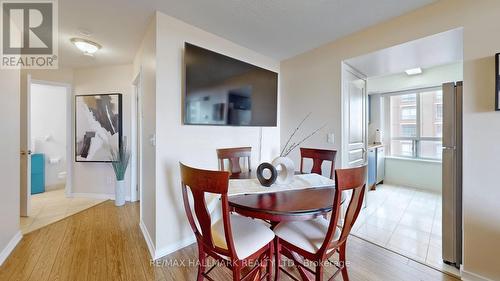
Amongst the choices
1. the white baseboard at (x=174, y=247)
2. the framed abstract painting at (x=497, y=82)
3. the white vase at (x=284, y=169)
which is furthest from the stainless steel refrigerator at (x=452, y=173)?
the white baseboard at (x=174, y=247)

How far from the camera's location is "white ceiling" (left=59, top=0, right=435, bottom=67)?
1.92 meters

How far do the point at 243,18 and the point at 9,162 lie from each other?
281cm

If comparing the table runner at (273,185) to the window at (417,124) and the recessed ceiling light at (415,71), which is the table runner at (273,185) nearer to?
the recessed ceiling light at (415,71)

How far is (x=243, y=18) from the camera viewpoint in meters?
2.18

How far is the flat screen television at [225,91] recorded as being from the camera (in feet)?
7.16

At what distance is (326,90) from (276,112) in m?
0.80

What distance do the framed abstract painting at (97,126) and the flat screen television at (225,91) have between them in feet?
7.41

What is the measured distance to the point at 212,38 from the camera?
8.23ft

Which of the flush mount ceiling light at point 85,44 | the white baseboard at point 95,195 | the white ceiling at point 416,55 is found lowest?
the white baseboard at point 95,195

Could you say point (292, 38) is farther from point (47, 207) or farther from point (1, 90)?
point (47, 207)

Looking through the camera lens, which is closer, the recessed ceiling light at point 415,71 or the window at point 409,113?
the recessed ceiling light at point 415,71

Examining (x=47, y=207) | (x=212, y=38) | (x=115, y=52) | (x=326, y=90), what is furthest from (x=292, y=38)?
(x=47, y=207)

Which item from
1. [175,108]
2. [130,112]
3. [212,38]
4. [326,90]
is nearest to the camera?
[175,108]

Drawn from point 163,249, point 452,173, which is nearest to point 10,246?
point 163,249
